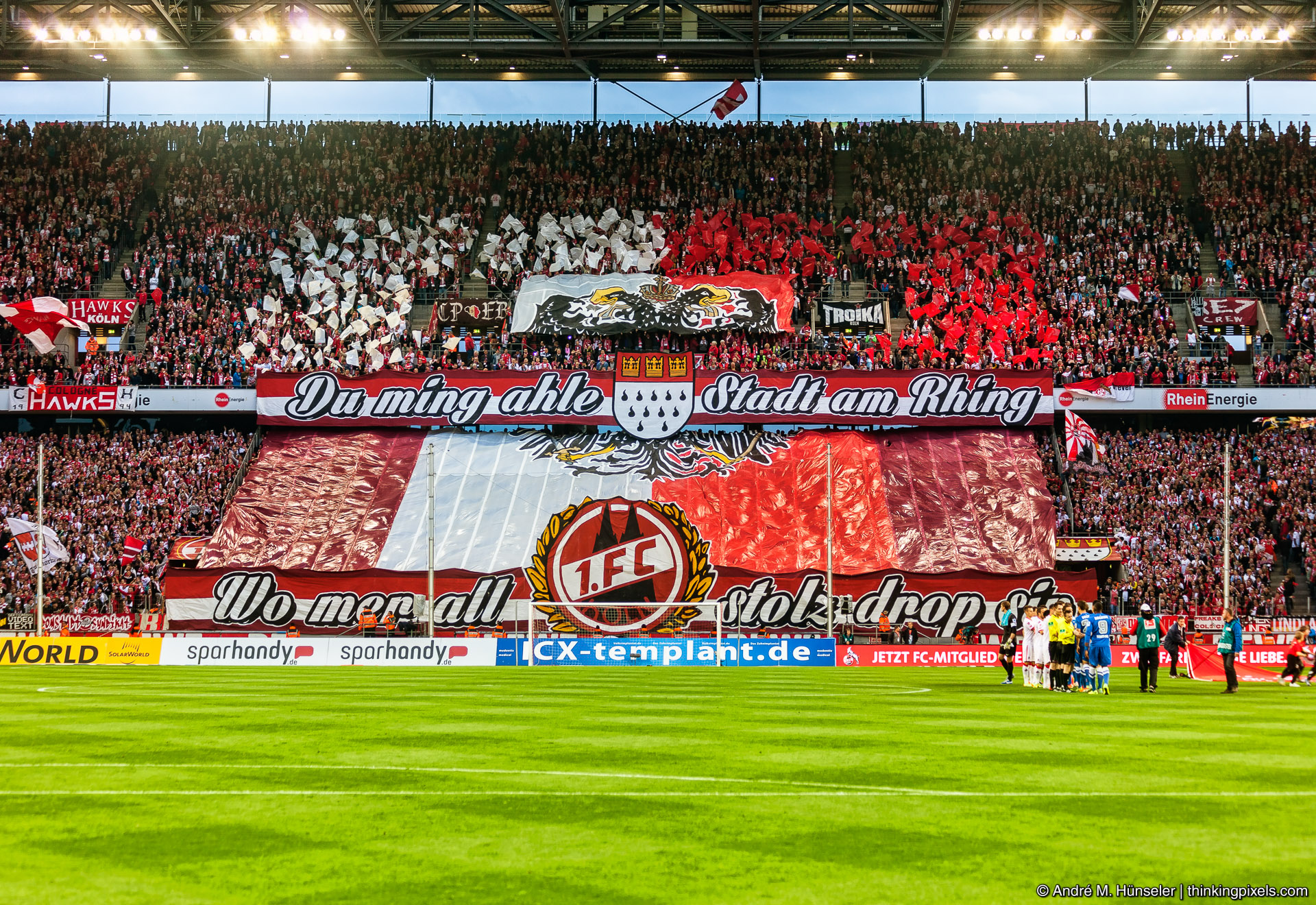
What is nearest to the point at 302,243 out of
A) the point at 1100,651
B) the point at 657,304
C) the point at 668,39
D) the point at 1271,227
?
the point at 657,304

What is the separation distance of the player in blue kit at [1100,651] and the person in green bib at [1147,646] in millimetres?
698

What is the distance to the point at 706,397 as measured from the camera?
4956cm

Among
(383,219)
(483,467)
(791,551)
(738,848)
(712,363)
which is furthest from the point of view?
(383,219)

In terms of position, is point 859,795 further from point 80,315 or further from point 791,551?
point 80,315

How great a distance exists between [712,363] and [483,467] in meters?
10.7

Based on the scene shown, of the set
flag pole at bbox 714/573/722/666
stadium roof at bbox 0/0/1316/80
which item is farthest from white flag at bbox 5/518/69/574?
Answer: stadium roof at bbox 0/0/1316/80

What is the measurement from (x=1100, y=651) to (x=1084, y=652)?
3.07ft

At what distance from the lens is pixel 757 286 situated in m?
55.2

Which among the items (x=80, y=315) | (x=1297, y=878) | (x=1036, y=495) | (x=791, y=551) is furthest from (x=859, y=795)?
(x=80, y=315)

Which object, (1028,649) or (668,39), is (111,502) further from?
(1028,649)

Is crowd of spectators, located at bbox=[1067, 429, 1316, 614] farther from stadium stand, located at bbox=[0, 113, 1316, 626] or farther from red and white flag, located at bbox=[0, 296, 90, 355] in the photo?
red and white flag, located at bbox=[0, 296, 90, 355]

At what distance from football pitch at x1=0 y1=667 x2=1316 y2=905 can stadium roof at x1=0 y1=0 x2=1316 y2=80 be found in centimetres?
4079

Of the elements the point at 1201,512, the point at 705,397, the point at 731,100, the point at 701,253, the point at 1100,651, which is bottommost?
the point at 1100,651

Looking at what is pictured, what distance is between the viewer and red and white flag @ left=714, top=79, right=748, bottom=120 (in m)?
60.3
